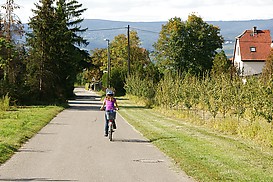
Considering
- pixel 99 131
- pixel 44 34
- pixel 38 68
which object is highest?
pixel 44 34

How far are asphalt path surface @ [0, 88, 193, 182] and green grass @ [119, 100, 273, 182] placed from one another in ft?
1.23

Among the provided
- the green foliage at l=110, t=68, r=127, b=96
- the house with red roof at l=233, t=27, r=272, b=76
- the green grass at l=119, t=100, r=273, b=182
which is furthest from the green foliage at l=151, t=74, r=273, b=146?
the house with red roof at l=233, t=27, r=272, b=76

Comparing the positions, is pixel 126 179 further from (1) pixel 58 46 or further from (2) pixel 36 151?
A: (1) pixel 58 46

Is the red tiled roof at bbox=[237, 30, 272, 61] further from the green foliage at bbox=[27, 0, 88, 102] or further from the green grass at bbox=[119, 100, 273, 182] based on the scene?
the green grass at bbox=[119, 100, 273, 182]

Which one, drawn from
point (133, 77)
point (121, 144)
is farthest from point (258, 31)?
point (121, 144)

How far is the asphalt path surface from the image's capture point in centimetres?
1044

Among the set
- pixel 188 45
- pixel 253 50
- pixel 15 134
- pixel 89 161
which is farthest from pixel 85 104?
pixel 253 50

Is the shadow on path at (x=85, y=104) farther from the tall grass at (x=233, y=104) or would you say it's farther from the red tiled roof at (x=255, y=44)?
the red tiled roof at (x=255, y=44)

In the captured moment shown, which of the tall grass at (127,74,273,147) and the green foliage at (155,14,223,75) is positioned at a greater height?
the green foliage at (155,14,223,75)

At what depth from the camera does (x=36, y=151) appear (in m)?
14.4

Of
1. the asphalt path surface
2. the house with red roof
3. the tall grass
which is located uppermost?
the house with red roof

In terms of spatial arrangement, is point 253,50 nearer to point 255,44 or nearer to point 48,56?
point 255,44

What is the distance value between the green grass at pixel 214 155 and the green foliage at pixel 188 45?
5763 cm

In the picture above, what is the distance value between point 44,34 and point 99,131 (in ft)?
77.1
